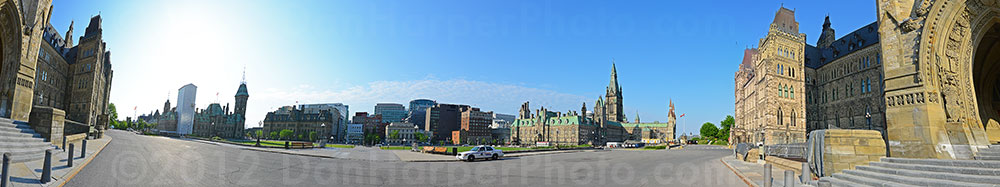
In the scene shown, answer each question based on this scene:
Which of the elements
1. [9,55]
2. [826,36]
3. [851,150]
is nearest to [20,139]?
[9,55]

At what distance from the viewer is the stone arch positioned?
17.3 meters

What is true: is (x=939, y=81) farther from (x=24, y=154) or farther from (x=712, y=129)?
(x=712, y=129)

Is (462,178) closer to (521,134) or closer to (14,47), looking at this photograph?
(14,47)

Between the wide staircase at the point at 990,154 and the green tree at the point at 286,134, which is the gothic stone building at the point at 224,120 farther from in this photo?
the wide staircase at the point at 990,154

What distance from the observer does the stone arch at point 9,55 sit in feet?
56.7

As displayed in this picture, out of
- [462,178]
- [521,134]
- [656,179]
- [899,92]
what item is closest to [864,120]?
[899,92]

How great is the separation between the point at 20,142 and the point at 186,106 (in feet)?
693

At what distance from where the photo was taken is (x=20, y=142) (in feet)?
47.6

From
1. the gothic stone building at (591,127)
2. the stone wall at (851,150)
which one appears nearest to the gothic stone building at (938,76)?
the stone wall at (851,150)

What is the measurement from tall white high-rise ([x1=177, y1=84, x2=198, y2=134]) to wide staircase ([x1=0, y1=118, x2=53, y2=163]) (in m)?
192

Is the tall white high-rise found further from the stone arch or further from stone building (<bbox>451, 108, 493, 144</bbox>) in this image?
the stone arch

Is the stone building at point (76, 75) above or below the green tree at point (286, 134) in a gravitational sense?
above

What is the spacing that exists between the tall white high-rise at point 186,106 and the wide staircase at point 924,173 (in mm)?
212420

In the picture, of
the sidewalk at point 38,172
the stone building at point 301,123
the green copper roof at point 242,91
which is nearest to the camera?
the sidewalk at point 38,172
